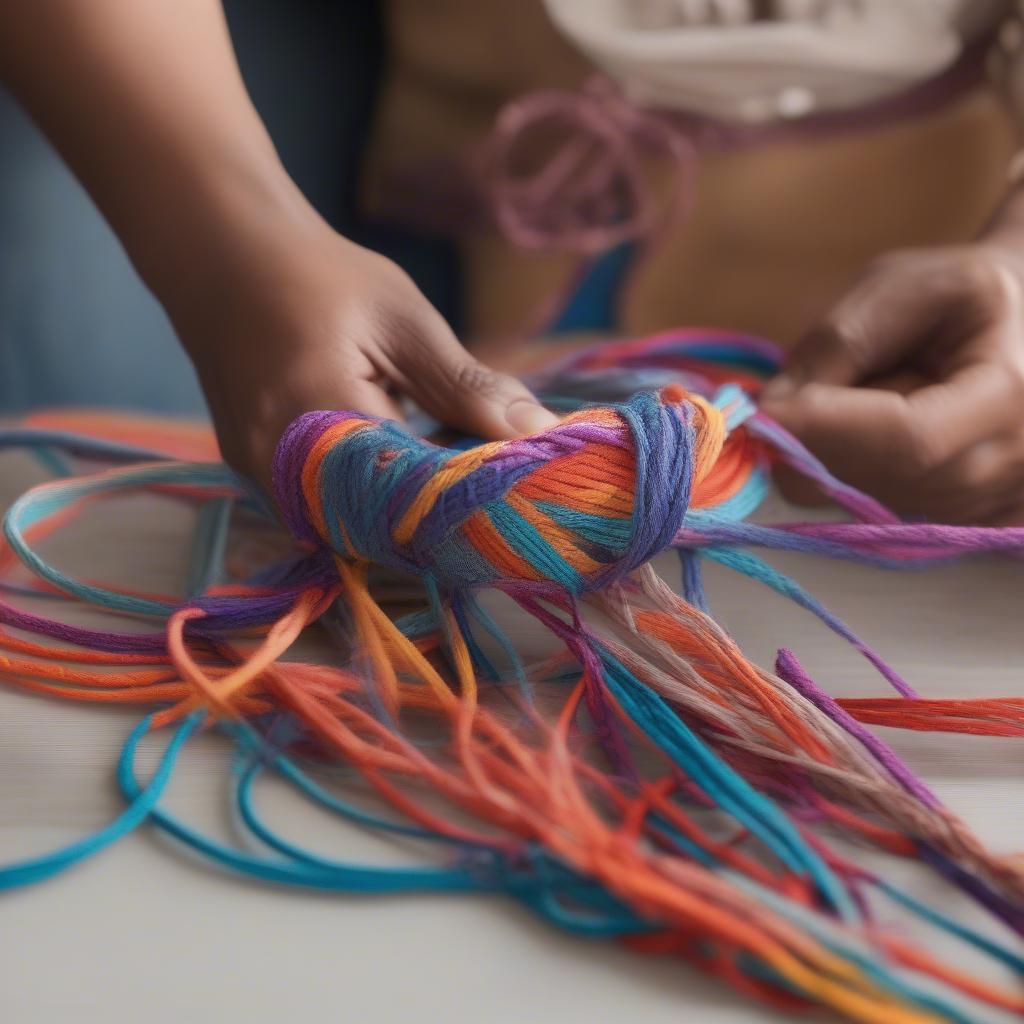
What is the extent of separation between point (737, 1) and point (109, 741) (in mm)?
785

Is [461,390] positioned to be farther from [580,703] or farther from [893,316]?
[893,316]

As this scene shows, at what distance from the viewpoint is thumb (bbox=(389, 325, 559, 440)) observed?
0.51m

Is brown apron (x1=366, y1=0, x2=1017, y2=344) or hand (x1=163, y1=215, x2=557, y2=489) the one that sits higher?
hand (x1=163, y1=215, x2=557, y2=489)

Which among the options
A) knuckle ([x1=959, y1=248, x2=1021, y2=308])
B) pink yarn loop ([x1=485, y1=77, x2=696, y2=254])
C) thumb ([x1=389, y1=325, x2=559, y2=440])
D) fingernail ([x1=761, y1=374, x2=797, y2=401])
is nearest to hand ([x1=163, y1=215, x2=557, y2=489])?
thumb ([x1=389, y1=325, x2=559, y2=440])

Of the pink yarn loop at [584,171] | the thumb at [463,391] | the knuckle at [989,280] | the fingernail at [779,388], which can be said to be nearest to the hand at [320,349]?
the thumb at [463,391]

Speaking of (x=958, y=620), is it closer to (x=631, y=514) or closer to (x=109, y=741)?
(x=631, y=514)

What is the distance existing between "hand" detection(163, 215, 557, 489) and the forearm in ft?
0.07

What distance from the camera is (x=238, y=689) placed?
1.51 ft

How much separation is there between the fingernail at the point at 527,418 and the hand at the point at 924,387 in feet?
0.48

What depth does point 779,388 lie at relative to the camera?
0.62 m

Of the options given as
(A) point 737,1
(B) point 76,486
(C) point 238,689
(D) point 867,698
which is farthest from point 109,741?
(A) point 737,1

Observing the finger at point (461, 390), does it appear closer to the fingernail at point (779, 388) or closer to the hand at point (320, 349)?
the hand at point (320, 349)

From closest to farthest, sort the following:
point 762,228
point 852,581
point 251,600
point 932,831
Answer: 1. point 932,831
2. point 251,600
3. point 852,581
4. point 762,228

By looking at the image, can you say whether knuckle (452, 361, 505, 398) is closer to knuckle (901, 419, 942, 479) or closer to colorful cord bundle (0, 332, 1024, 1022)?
colorful cord bundle (0, 332, 1024, 1022)
